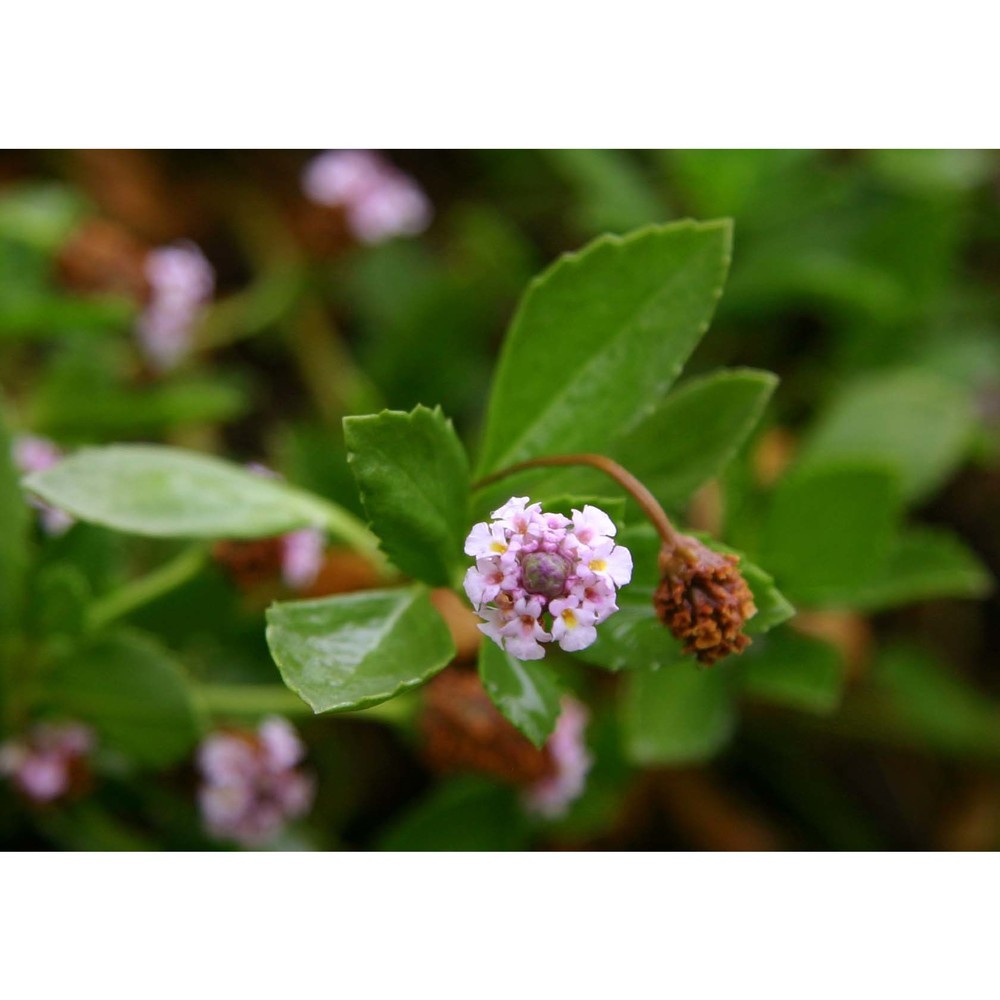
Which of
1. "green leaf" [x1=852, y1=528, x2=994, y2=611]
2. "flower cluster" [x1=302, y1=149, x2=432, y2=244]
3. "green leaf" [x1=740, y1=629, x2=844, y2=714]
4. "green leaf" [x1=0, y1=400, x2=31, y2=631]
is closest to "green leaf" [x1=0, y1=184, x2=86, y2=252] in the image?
"flower cluster" [x1=302, y1=149, x2=432, y2=244]

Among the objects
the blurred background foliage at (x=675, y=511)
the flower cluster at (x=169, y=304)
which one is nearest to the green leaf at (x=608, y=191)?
the blurred background foliage at (x=675, y=511)

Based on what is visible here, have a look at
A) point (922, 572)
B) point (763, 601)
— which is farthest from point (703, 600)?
point (922, 572)

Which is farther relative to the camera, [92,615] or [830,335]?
[830,335]

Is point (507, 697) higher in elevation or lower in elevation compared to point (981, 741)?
higher

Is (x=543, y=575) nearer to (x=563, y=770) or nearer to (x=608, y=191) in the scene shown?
(x=563, y=770)

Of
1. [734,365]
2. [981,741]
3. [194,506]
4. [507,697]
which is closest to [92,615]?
[194,506]

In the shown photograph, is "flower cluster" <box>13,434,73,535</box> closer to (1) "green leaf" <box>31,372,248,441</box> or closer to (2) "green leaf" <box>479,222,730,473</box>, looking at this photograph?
(1) "green leaf" <box>31,372,248,441</box>

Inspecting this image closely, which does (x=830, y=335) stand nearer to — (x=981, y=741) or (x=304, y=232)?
(x=981, y=741)
